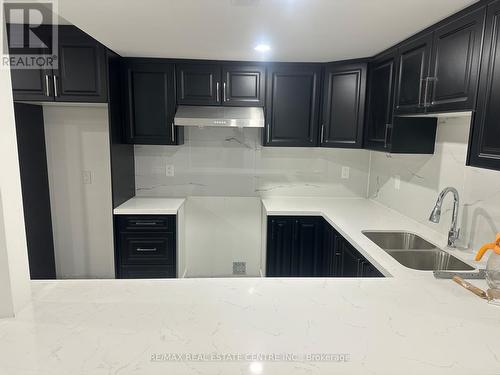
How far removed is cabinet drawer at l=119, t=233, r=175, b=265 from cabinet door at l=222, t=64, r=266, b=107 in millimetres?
1429

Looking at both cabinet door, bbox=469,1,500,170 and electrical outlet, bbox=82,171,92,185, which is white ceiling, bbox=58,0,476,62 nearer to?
cabinet door, bbox=469,1,500,170

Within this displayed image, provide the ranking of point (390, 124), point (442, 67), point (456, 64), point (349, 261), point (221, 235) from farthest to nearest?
point (221, 235) → point (390, 124) → point (349, 261) → point (442, 67) → point (456, 64)

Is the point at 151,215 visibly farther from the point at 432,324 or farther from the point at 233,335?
the point at 432,324

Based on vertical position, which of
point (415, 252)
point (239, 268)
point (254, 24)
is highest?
point (254, 24)

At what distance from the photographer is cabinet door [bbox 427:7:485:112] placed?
155 centimetres

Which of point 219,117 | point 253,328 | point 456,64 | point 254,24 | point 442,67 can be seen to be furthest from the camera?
point 219,117

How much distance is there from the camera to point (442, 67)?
182cm

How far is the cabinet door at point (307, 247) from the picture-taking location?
291cm

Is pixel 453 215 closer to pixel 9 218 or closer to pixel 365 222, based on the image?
pixel 365 222

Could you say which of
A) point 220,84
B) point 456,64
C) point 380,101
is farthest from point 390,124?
point 220,84

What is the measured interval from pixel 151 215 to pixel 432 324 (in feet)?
7.78

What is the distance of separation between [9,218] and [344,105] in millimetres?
2703

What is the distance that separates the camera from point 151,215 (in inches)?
113

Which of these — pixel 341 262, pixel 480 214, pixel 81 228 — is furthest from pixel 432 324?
pixel 81 228
